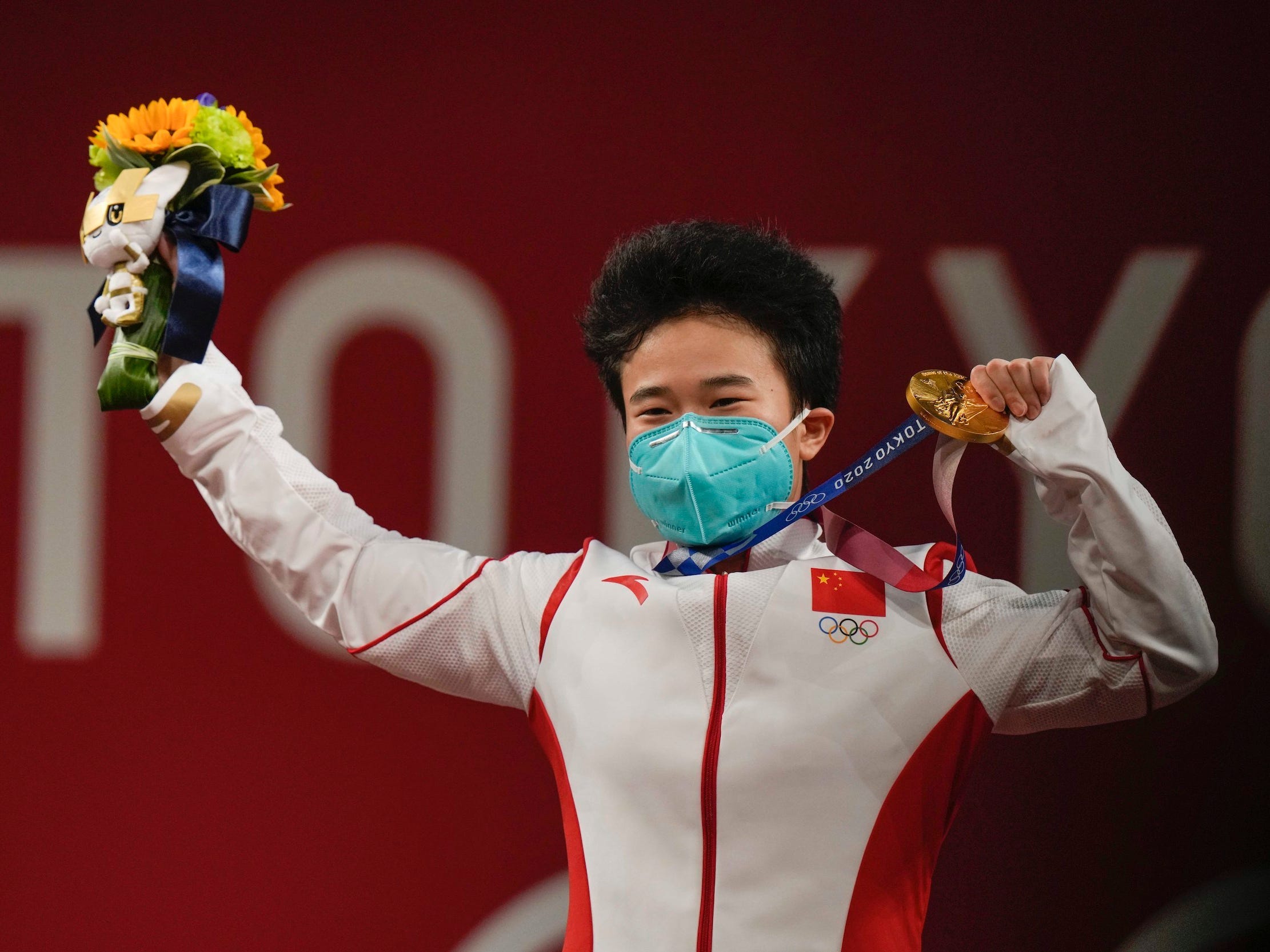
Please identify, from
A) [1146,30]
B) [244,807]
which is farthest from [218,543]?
[1146,30]

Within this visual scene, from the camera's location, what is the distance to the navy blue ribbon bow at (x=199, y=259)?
1.57m

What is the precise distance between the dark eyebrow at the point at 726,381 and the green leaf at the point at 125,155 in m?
0.77

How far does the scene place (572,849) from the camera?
5.10 feet

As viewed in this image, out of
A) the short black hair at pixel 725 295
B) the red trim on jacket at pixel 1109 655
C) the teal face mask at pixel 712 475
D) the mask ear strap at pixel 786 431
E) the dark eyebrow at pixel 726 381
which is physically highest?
the short black hair at pixel 725 295

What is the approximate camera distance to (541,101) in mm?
2275

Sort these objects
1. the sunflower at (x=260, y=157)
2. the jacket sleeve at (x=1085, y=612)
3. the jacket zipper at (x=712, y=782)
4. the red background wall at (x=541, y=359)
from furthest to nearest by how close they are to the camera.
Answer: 1. the red background wall at (x=541, y=359)
2. the sunflower at (x=260, y=157)
3. the jacket zipper at (x=712, y=782)
4. the jacket sleeve at (x=1085, y=612)

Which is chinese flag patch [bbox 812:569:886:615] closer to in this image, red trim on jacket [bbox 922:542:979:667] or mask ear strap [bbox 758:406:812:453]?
red trim on jacket [bbox 922:542:979:667]

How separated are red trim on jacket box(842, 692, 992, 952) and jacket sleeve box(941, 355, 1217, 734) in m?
0.05

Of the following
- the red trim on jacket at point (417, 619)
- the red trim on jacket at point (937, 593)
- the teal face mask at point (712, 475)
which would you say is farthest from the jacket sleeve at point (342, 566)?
the red trim on jacket at point (937, 593)

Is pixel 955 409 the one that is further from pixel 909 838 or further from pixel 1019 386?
pixel 909 838

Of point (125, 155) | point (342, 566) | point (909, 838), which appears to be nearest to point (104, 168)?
point (125, 155)

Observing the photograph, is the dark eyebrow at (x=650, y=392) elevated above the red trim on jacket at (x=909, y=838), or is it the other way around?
the dark eyebrow at (x=650, y=392)

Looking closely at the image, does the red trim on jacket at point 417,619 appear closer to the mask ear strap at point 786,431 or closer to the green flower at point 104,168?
the mask ear strap at point 786,431

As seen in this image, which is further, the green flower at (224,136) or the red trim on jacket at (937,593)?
the green flower at (224,136)
